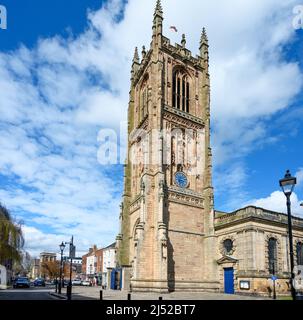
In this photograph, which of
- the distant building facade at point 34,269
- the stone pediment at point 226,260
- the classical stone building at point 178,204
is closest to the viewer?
the classical stone building at point 178,204

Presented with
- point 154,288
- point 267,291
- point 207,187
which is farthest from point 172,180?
A: point 267,291

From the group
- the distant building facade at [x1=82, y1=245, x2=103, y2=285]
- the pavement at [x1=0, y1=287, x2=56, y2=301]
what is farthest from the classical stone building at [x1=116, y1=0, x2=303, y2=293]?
the distant building facade at [x1=82, y1=245, x2=103, y2=285]

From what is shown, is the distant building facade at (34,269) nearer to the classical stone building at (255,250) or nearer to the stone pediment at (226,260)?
the stone pediment at (226,260)

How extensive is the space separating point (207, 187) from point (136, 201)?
8447 millimetres

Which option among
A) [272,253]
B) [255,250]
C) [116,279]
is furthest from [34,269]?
[255,250]

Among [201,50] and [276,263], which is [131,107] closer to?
[201,50]

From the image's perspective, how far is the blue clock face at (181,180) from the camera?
1578 inches

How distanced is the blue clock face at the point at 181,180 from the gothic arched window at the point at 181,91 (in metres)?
8.55

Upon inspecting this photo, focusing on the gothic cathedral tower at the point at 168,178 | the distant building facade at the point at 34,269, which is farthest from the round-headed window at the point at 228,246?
the distant building facade at the point at 34,269

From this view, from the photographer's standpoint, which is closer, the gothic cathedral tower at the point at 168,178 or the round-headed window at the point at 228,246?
the gothic cathedral tower at the point at 168,178

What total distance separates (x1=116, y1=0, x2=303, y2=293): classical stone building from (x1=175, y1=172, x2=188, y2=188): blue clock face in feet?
0.39

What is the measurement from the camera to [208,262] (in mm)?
38031

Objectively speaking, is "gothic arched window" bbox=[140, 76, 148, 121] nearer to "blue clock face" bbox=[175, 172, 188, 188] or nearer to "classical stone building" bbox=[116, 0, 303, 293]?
"classical stone building" bbox=[116, 0, 303, 293]

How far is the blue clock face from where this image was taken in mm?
40094
